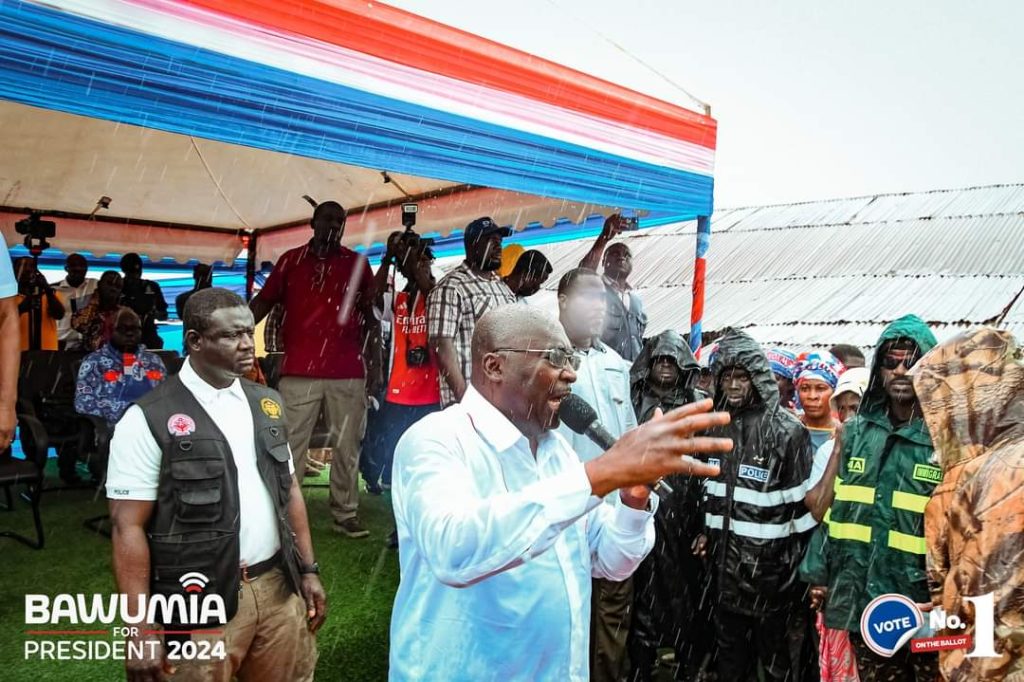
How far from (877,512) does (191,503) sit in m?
2.70

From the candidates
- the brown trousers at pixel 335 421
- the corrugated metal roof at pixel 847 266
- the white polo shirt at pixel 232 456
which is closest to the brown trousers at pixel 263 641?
the white polo shirt at pixel 232 456

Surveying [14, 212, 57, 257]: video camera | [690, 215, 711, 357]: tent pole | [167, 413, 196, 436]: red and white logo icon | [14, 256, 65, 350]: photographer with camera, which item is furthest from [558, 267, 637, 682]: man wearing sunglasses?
[14, 256, 65, 350]: photographer with camera

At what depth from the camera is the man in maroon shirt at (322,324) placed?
5.17 m

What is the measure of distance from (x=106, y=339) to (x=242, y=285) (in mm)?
4957

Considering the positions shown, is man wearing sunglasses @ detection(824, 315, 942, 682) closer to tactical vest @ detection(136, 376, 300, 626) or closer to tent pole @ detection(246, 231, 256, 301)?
tactical vest @ detection(136, 376, 300, 626)

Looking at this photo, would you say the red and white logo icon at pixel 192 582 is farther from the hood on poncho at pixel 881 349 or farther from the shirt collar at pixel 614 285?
the shirt collar at pixel 614 285

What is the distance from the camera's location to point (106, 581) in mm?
4848

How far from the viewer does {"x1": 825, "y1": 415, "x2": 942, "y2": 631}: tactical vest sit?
3158mm

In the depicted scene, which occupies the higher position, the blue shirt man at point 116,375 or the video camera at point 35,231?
the video camera at point 35,231

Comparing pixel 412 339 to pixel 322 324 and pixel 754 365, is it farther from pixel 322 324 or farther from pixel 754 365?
pixel 754 365

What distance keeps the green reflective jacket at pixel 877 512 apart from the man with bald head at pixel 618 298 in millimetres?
2527

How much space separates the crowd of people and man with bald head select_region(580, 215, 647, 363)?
3 cm

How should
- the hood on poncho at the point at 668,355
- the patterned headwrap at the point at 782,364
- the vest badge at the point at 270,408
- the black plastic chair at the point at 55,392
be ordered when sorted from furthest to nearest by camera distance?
the black plastic chair at the point at 55,392 < the patterned headwrap at the point at 782,364 < the hood on poncho at the point at 668,355 < the vest badge at the point at 270,408

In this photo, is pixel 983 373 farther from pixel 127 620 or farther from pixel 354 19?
pixel 354 19
